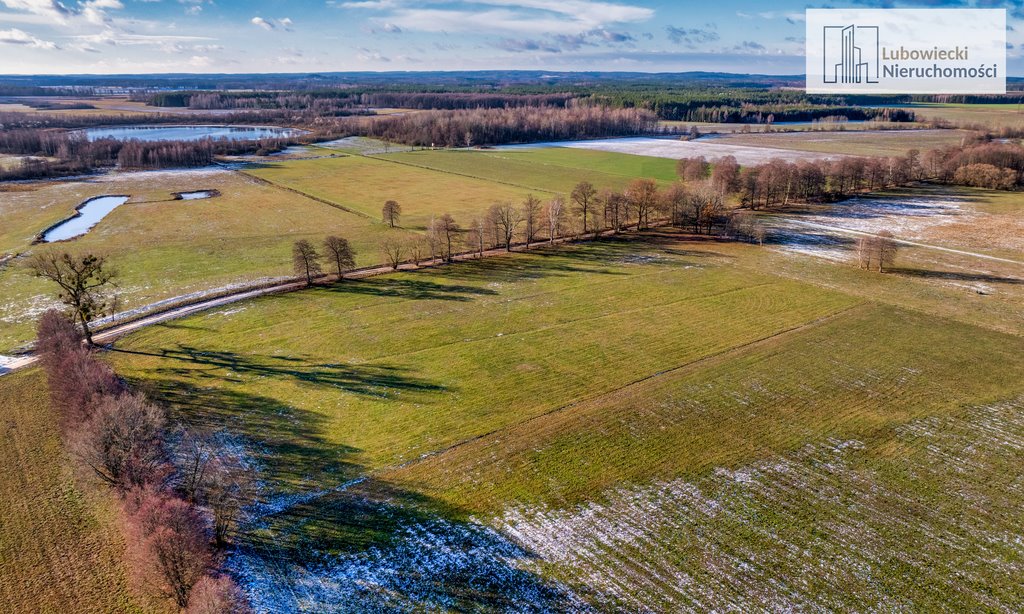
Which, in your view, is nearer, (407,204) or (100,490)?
(100,490)

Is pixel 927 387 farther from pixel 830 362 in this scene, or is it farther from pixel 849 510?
pixel 849 510

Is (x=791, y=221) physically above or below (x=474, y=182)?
below

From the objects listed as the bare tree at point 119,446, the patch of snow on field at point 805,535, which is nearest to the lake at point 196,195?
the bare tree at point 119,446

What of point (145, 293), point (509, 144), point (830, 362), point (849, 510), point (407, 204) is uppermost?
point (509, 144)

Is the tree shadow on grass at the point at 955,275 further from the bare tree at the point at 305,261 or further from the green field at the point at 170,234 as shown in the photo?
the bare tree at the point at 305,261

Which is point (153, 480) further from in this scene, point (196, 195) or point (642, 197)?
point (196, 195)

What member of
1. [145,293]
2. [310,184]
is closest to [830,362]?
[145,293]

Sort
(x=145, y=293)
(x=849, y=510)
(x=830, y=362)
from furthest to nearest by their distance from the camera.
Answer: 1. (x=145, y=293)
2. (x=830, y=362)
3. (x=849, y=510)

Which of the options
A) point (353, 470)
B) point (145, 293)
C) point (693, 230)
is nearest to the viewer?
point (353, 470)

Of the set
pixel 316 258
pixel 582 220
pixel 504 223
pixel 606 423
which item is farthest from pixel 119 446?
pixel 582 220
